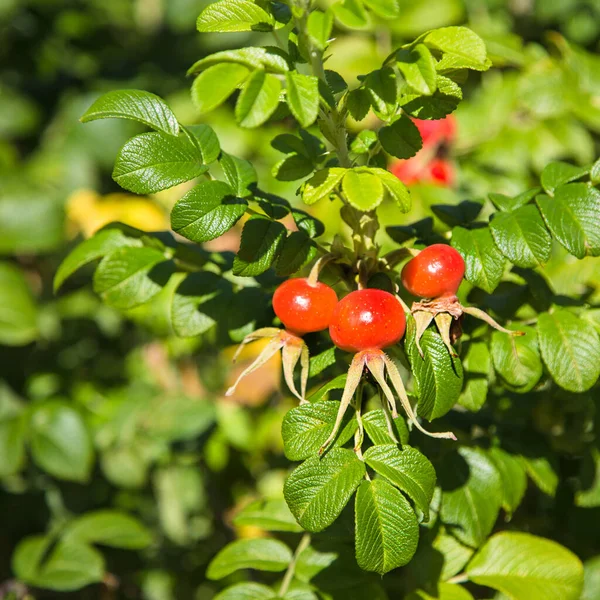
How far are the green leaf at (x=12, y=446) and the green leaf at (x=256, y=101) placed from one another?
1.23 m

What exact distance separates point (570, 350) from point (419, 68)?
432mm

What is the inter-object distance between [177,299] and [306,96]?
0.44 m

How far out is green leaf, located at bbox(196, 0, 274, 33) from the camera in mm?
930

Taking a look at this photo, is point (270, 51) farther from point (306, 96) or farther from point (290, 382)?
point (290, 382)

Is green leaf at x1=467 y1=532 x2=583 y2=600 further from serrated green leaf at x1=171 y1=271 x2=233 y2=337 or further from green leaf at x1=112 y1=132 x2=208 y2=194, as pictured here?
green leaf at x1=112 y1=132 x2=208 y2=194

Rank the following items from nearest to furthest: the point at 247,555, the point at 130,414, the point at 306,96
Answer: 1. the point at 306,96
2. the point at 247,555
3. the point at 130,414

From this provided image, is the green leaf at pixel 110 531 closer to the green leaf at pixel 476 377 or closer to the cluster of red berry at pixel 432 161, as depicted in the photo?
the green leaf at pixel 476 377

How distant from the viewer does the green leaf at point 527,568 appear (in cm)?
115

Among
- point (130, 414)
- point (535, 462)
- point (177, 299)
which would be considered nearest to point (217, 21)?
point (177, 299)

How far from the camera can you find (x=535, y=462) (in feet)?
4.05

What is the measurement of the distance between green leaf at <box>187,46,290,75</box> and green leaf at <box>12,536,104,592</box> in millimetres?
1072

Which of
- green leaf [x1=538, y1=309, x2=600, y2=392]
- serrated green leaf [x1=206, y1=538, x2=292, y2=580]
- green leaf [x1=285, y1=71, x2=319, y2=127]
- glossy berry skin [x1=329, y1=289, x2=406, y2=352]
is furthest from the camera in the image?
serrated green leaf [x1=206, y1=538, x2=292, y2=580]

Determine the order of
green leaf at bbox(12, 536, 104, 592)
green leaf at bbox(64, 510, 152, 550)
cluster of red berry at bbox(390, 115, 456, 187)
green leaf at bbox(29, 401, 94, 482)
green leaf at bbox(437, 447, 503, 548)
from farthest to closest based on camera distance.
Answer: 1. cluster of red berry at bbox(390, 115, 456, 187)
2. green leaf at bbox(29, 401, 94, 482)
3. green leaf at bbox(64, 510, 152, 550)
4. green leaf at bbox(12, 536, 104, 592)
5. green leaf at bbox(437, 447, 503, 548)

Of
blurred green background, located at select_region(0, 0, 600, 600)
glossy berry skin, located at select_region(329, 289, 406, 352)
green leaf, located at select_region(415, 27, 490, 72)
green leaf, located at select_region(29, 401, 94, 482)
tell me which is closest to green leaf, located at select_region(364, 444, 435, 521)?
glossy berry skin, located at select_region(329, 289, 406, 352)
